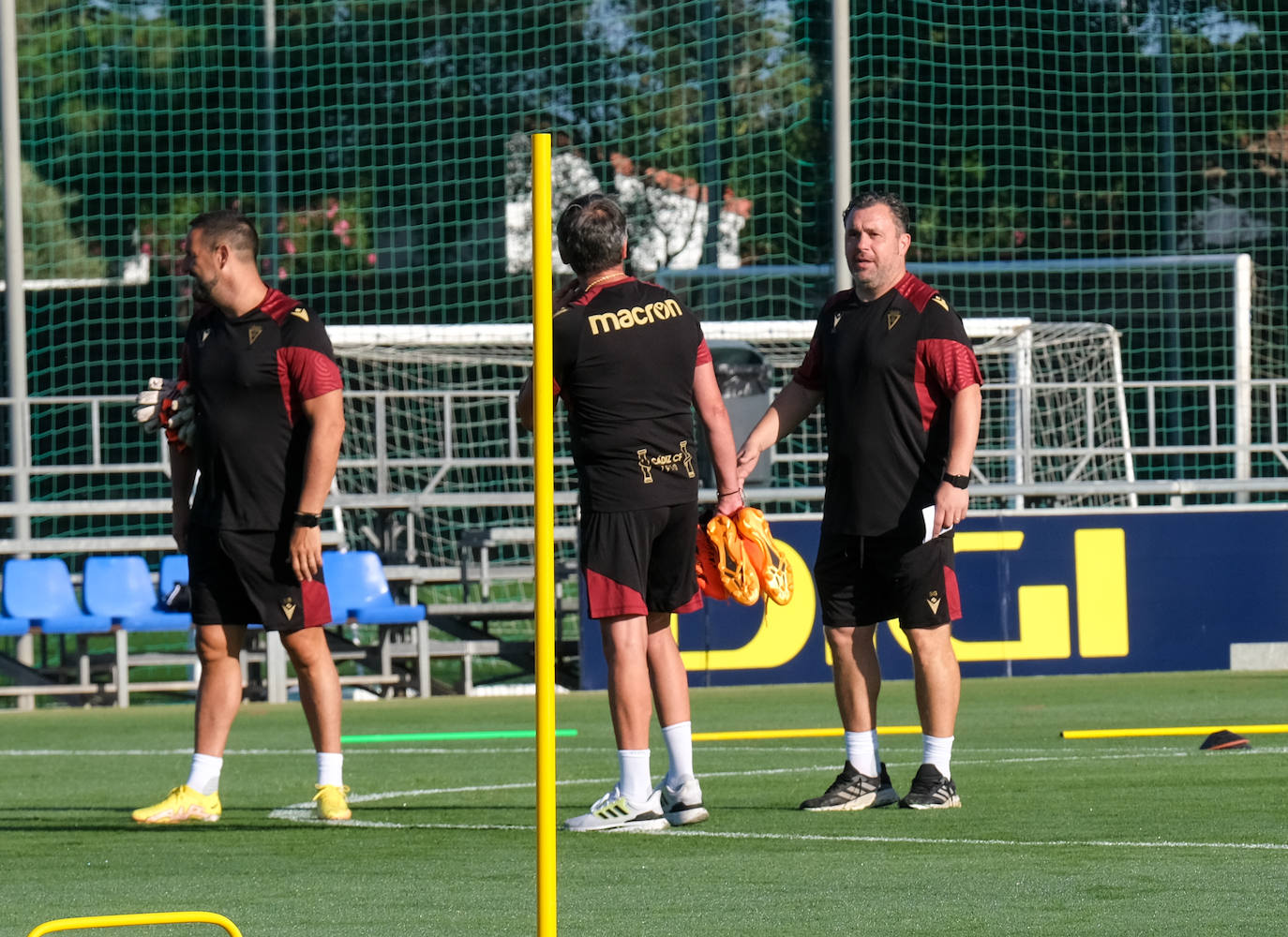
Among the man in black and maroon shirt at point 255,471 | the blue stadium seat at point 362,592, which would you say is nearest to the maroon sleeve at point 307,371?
the man in black and maroon shirt at point 255,471

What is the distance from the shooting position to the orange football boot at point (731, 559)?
6.53 meters

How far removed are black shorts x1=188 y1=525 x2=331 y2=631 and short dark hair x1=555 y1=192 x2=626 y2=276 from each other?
1.24m

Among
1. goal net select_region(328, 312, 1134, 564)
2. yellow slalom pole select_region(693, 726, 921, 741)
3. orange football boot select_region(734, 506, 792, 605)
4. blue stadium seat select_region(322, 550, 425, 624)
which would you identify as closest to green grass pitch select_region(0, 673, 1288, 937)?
yellow slalom pole select_region(693, 726, 921, 741)

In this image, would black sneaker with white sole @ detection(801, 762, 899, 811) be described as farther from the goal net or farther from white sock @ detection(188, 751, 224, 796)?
the goal net

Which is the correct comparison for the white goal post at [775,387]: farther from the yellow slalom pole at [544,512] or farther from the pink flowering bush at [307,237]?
the yellow slalom pole at [544,512]

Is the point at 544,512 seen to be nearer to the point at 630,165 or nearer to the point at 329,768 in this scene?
the point at 329,768

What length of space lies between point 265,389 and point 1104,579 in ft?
23.4

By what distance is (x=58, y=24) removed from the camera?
2050 cm

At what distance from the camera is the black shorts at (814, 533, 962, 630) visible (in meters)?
6.50

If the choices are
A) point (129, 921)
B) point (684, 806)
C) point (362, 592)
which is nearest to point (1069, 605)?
point (362, 592)

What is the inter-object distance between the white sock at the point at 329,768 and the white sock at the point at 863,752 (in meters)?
1.59

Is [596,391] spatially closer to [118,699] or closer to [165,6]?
[118,699]

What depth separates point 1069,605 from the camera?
482 inches

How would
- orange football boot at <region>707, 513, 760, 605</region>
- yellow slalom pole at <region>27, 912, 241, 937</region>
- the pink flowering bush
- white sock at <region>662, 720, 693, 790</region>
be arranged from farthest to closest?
the pink flowering bush, orange football boot at <region>707, 513, 760, 605</region>, white sock at <region>662, 720, 693, 790</region>, yellow slalom pole at <region>27, 912, 241, 937</region>
